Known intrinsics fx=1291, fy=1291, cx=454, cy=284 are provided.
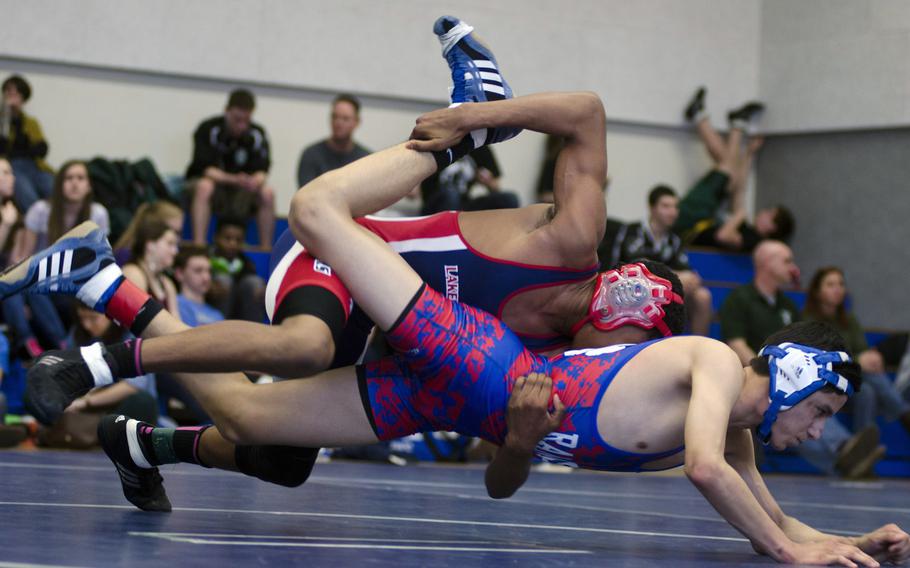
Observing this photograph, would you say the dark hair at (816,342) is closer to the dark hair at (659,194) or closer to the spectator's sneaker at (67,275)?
the spectator's sneaker at (67,275)

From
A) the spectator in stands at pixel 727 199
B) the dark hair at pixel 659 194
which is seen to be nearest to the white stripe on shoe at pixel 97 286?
Answer: the dark hair at pixel 659 194

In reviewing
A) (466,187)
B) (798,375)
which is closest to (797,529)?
(798,375)

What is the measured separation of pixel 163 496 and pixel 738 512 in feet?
4.96

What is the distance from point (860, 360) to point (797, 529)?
537 centimetres

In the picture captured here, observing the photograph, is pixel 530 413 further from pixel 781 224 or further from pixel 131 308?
pixel 781 224

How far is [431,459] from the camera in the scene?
7121 mm

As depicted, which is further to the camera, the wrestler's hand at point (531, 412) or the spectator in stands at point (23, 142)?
the spectator in stands at point (23, 142)

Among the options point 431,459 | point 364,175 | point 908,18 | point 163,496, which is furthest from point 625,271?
point 908,18

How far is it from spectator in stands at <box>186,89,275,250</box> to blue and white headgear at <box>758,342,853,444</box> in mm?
5434

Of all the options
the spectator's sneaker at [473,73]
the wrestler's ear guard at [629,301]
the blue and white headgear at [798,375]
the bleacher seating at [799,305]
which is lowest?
the bleacher seating at [799,305]

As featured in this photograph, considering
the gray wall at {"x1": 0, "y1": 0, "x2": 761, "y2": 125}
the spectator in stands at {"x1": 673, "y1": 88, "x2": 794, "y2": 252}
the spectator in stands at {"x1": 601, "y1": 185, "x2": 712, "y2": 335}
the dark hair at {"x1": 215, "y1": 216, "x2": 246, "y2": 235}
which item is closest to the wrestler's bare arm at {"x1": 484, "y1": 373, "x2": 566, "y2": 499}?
the spectator in stands at {"x1": 601, "y1": 185, "x2": 712, "y2": 335}

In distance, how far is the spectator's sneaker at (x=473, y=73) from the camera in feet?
11.6

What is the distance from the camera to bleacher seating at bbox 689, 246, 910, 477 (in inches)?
319

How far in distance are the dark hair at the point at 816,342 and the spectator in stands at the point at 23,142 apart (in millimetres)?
5460
